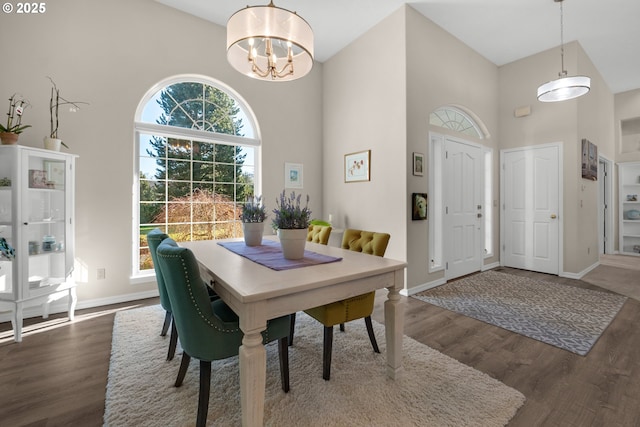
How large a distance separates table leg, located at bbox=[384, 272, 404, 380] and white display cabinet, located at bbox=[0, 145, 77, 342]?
289 centimetres

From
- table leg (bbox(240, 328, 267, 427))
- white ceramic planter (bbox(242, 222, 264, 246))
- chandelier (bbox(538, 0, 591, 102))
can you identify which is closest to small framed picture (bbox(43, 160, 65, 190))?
white ceramic planter (bbox(242, 222, 264, 246))

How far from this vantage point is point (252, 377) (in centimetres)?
121

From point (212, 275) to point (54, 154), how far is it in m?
2.26

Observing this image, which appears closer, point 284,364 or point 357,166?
point 284,364

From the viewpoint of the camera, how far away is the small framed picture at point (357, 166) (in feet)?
13.1

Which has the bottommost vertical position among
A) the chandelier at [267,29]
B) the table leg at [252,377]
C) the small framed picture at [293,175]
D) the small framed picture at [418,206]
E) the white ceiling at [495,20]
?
the table leg at [252,377]

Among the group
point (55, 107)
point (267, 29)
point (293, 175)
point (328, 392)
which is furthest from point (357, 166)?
point (55, 107)

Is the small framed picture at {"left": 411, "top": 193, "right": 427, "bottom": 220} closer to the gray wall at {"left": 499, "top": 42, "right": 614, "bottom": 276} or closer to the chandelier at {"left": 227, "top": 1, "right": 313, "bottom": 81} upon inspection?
the chandelier at {"left": 227, "top": 1, "right": 313, "bottom": 81}

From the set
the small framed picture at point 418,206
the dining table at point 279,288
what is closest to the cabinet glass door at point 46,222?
the dining table at point 279,288

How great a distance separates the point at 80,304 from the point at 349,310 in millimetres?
2936

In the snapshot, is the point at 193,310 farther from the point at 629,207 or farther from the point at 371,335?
the point at 629,207

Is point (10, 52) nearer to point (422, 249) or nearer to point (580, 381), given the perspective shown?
point (422, 249)

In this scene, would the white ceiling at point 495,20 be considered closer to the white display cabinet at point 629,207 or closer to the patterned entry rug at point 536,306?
the white display cabinet at point 629,207

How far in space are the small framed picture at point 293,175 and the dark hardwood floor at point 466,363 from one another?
2.45 m
